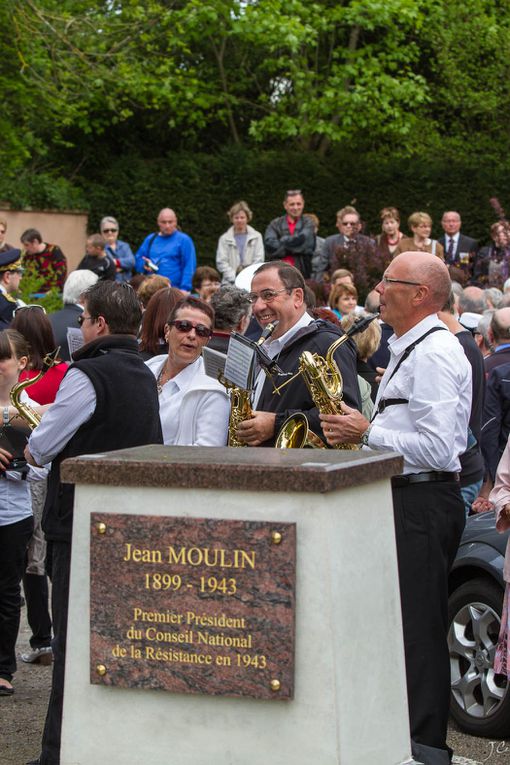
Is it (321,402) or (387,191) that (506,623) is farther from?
(387,191)

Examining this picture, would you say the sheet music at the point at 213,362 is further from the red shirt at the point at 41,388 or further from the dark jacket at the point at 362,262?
the dark jacket at the point at 362,262

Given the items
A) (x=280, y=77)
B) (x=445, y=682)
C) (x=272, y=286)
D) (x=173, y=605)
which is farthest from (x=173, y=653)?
(x=280, y=77)

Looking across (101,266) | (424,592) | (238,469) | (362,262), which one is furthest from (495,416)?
(101,266)

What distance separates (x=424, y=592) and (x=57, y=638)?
1.55 m

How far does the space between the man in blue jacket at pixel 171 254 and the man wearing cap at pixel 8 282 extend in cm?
380

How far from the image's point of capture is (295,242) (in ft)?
51.6

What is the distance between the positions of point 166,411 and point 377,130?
1805cm

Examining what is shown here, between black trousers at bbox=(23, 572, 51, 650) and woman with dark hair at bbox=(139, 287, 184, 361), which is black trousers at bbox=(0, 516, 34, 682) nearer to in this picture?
black trousers at bbox=(23, 572, 51, 650)

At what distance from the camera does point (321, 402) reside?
19.4 ft

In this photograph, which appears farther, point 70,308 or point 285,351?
point 70,308

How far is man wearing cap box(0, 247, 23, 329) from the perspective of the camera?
10914 millimetres

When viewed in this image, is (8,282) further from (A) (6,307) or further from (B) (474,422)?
(B) (474,422)

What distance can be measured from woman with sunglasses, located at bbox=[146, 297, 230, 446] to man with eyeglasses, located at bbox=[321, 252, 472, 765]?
2.51 ft

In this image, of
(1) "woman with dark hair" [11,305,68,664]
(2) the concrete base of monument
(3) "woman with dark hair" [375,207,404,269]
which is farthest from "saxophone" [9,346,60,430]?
(3) "woman with dark hair" [375,207,404,269]
